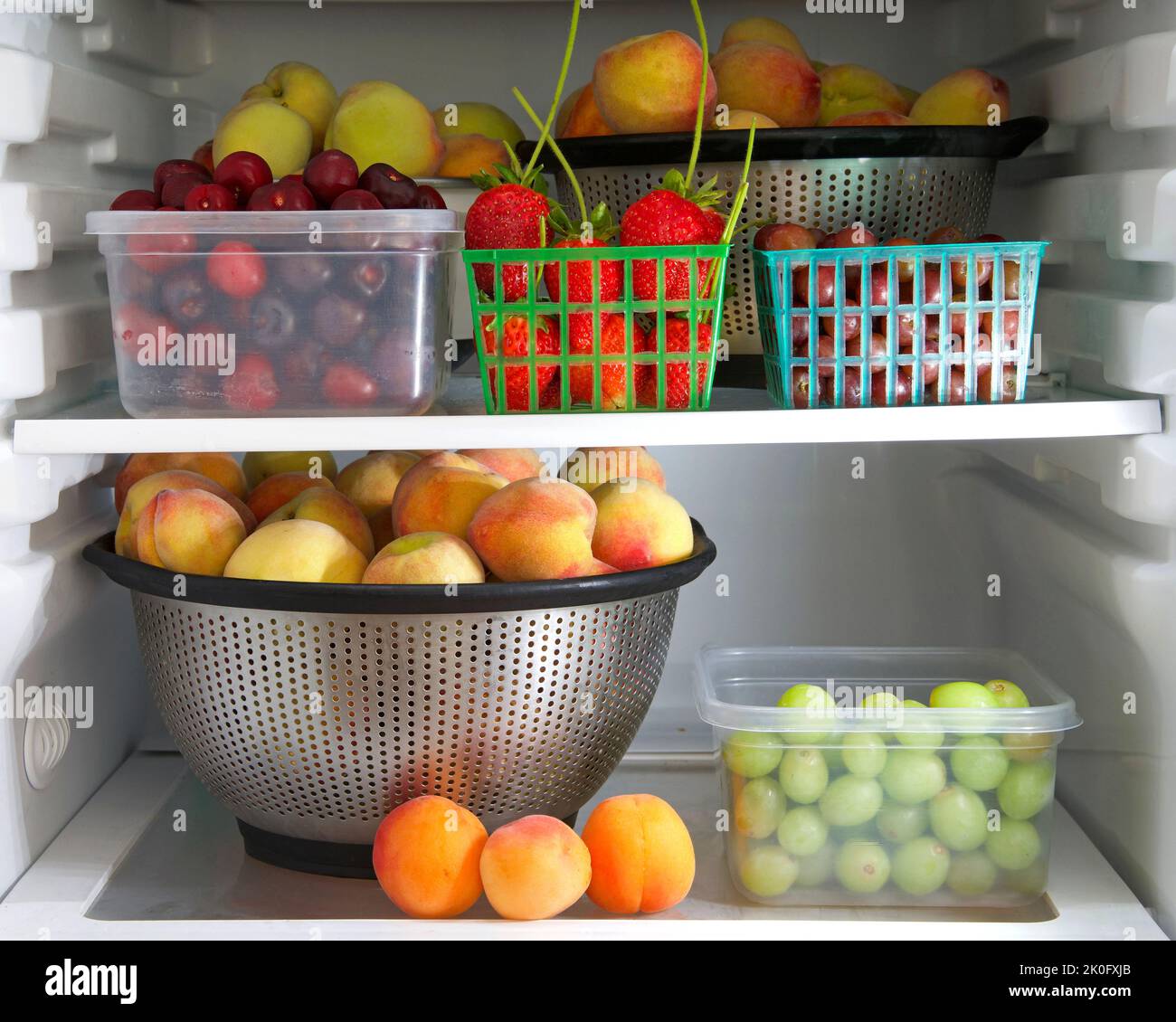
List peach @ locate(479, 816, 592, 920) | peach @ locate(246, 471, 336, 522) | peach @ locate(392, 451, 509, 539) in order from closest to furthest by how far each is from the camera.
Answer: peach @ locate(479, 816, 592, 920) → peach @ locate(392, 451, 509, 539) → peach @ locate(246, 471, 336, 522)

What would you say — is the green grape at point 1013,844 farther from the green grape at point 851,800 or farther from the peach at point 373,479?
the peach at point 373,479

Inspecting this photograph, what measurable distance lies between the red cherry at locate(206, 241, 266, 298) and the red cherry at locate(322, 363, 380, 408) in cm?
8

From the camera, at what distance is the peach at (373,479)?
44.1 inches

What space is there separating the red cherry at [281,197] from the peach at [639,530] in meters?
0.31

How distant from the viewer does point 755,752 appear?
972mm

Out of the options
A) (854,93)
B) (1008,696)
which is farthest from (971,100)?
(1008,696)

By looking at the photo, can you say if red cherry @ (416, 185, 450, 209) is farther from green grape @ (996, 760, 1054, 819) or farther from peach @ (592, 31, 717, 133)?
green grape @ (996, 760, 1054, 819)

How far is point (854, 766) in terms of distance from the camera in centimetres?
96

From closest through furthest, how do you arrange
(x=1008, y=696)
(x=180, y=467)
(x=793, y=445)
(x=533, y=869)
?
1. (x=533, y=869)
2. (x=1008, y=696)
3. (x=180, y=467)
4. (x=793, y=445)

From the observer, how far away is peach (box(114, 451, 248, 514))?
110 cm

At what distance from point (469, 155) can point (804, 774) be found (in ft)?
1.97

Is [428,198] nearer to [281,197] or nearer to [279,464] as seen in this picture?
[281,197]

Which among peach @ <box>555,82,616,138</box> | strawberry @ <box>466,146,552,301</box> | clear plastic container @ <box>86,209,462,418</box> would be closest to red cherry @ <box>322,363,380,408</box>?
clear plastic container @ <box>86,209,462,418</box>
